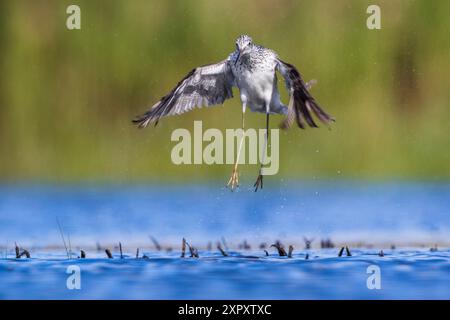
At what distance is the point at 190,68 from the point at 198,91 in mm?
6135

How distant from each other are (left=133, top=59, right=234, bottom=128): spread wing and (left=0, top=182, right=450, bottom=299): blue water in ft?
5.32

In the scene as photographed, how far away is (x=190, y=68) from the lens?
1770 centimetres

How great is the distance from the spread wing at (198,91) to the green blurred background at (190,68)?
5.20 meters

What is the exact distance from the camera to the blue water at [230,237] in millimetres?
9367

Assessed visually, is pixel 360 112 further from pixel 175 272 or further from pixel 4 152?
pixel 175 272

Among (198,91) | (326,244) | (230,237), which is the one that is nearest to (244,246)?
(326,244)

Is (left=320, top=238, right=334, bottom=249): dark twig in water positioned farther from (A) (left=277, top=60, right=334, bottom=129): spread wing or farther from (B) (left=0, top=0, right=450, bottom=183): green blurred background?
(B) (left=0, top=0, right=450, bottom=183): green blurred background

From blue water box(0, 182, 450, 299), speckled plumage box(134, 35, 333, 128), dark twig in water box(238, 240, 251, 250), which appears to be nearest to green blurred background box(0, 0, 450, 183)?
blue water box(0, 182, 450, 299)

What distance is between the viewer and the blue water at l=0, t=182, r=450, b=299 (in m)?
9.37

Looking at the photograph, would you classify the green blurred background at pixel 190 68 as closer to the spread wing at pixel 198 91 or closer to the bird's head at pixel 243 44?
the spread wing at pixel 198 91

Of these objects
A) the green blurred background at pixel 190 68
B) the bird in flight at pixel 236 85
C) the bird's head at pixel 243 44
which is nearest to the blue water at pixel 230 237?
the green blurred background at pixel 190 68

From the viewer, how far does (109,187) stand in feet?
58.4

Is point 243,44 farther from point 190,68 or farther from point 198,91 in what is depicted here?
point 190,68

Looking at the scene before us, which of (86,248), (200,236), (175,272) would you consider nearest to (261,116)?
(200,236)
